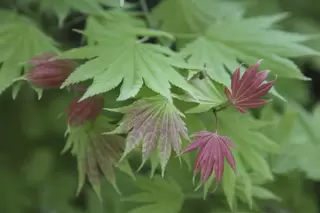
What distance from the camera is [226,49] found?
877mm

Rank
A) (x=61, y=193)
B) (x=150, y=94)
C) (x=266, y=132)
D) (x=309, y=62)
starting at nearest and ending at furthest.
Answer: (x=150, y=94)
(x=266, y=132)
(x=61, y=193)
(x=309, y=62)

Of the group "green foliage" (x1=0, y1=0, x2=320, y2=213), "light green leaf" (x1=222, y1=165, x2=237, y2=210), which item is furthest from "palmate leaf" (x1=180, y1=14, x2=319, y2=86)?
"light green leaf" (x1=222, y1=165, x2=237, y2=210)

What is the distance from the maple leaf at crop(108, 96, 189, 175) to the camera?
69 cm

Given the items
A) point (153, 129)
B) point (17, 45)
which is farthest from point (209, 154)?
point (17, 45)

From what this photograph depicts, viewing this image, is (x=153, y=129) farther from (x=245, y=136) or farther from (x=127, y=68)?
(x=245, y=136)

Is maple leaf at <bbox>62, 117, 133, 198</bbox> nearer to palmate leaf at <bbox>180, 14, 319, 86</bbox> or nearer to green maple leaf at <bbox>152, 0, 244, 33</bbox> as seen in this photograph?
palmate leaf at <bbox>180, 14, 319, 86</bbox>

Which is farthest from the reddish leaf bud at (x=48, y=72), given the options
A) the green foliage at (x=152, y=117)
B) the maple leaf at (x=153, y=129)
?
the maple leaf at (x=153, y=129)

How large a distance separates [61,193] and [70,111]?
15.8 inches

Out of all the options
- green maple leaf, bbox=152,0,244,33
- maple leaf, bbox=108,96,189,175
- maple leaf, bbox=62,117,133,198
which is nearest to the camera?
maple leaf, bbox=108,96,189,175

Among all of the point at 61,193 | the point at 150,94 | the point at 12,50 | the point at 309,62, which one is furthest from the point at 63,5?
the point at 309,62

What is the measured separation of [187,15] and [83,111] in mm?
337

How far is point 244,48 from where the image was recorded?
88cm

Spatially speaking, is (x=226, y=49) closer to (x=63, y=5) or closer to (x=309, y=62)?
(x=63, y=5)

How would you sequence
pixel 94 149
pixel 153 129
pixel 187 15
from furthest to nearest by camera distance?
pixel 187 15 → pixel 94 149 → pixel 153 129
